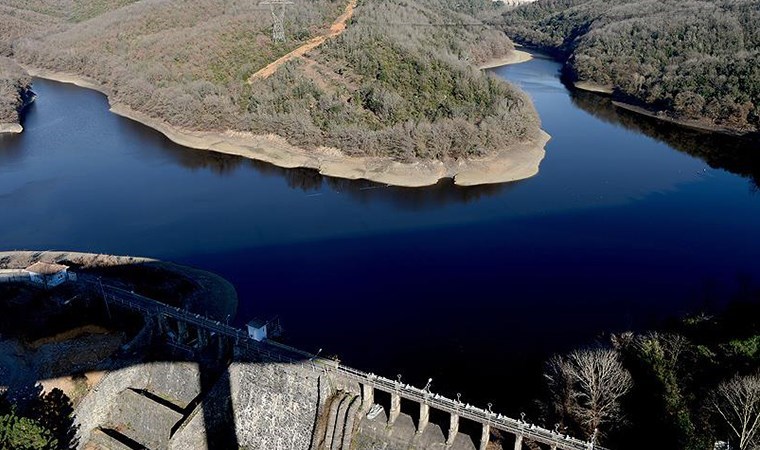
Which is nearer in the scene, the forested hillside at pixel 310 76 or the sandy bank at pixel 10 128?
the forested hillside at pixel 310 76

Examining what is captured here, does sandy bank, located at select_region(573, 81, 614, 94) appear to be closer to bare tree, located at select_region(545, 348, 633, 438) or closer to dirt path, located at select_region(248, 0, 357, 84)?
dirt path, located at select_region(248, 0, 357, 84)

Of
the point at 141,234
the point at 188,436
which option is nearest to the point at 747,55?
the point at 141,234

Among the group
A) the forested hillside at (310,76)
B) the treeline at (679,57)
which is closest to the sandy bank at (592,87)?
the treeline at (679,57)

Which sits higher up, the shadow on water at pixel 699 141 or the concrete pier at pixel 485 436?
the shadow on water at pixel 699 141

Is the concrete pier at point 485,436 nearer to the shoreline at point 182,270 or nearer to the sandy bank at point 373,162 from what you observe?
the shoreline at point 182,270

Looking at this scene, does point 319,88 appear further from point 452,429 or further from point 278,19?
point 452,429

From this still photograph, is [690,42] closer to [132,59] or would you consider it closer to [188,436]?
[132,59]
